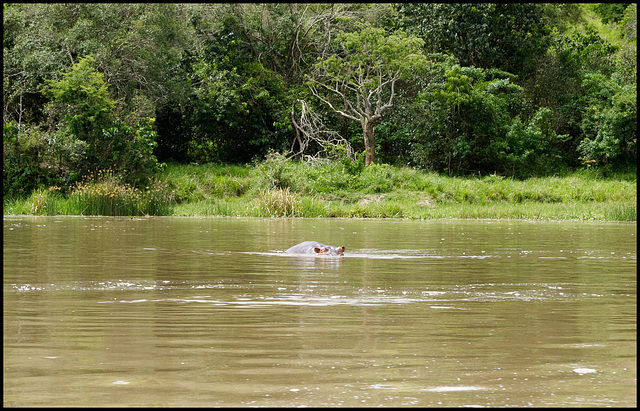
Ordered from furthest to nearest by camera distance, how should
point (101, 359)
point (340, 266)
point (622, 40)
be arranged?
point (622, 40), point (340, 266), point (101, 359)

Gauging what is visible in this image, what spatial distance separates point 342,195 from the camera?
3497cm

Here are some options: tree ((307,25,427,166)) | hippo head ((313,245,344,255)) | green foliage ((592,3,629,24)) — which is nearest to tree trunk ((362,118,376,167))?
tree ((307,25,427,166))

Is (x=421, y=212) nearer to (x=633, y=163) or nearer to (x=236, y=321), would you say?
(x=633, y=163)

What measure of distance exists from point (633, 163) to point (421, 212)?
14.4 m

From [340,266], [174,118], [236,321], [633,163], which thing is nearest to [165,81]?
[174,118]

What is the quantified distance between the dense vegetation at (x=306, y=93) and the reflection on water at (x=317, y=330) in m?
22.0

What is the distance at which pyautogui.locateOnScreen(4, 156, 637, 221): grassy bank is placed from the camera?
99.1 feet

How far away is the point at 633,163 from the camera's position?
40531 mm

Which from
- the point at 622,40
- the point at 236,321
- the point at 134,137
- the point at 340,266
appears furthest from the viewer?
the point at 622,40

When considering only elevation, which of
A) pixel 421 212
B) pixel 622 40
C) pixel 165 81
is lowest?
pixel 421 212

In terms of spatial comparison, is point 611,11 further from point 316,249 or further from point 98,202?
point 316,249

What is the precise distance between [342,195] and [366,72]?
27.0 feet

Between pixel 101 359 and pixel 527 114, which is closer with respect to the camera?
pixel 101 359

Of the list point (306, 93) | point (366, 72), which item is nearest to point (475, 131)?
point (366, 72)
